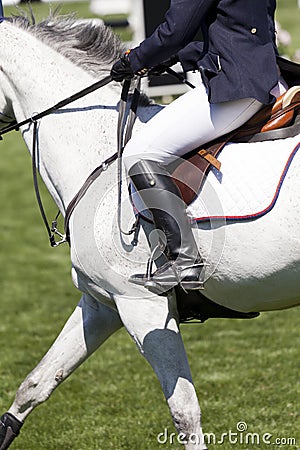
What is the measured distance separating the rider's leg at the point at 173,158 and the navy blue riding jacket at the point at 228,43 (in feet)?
0.29

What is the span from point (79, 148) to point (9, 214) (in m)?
8.03

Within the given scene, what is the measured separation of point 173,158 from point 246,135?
1.06 feet

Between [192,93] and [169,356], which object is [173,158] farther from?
[169,356]

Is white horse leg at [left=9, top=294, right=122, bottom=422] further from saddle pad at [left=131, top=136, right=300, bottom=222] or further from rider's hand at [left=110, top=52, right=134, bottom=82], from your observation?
rider's hand at [left=110, top=52, right=134, bottom=82]

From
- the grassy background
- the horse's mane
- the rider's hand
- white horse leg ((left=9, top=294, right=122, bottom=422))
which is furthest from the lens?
the grassy background

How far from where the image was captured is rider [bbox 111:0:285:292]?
3.67 metres

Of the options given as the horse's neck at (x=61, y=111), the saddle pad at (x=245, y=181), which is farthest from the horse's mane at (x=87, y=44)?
the saddle pad at (x=245, y=181)

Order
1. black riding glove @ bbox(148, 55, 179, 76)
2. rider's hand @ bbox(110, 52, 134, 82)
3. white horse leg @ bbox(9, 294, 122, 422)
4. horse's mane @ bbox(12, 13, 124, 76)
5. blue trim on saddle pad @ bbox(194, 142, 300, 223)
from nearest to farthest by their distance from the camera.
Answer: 1. blue trim on saddle pad @ bbox(194, 142, 300, 223)
2. rider's hand @ bbox(110, 52, 134, 82)
3. black riding glove @ bbox(148, 55, 179, 76)
4. horse's mane @ bbox(12, 13, 124, 76)
5. white horse leg @ bbox(9, 294, 122, 422)

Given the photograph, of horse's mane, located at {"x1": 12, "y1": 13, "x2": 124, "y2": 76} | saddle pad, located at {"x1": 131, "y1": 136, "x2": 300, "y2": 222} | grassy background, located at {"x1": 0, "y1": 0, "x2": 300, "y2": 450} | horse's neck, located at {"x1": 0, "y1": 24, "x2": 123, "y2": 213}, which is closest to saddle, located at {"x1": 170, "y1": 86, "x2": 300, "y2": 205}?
saddle pad, located at {"x1": 131, "y1": 136, "x2": 300, "y2": 222}

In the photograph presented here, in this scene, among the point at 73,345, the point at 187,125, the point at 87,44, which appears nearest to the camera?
the point at 187,125

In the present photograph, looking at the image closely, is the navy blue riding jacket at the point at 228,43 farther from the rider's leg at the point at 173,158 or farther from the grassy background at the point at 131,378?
the grassy background at the point at 131,378

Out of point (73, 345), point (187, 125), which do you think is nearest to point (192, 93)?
point (187, 125)

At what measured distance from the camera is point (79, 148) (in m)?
4.16

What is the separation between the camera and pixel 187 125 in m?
3.76
